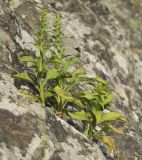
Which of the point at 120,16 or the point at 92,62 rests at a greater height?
the point at 92,62

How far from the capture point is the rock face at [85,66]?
24.6ft

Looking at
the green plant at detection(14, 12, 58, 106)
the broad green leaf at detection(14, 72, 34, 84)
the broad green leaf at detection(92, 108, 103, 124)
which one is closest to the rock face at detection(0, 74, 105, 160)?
the broad green leaf at detection(14, 72, 34, 84)

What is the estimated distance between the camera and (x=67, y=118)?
9.09 m

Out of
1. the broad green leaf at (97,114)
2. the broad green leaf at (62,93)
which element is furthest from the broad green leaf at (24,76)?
the broad green leaf at (97,114)

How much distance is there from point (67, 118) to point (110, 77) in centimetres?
471

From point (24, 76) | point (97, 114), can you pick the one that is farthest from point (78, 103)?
point (24, 76)

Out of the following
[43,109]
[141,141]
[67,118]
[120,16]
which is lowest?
[120,16]

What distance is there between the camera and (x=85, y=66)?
1272 cm

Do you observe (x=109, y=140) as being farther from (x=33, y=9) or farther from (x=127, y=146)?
(x=33, y=9)

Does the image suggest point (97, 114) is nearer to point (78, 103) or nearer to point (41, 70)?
point (78, 103)

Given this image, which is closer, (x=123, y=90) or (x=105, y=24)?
(x=123, y=90)

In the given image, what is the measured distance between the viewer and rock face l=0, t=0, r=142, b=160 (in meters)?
7.49

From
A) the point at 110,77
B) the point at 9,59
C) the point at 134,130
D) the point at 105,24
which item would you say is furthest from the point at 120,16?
the point at 9,59

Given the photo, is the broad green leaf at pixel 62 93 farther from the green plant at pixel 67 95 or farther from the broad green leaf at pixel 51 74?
the broad green leaf at pixel 51 74
